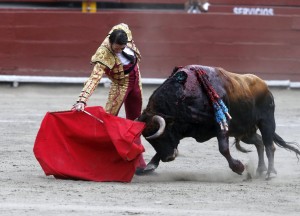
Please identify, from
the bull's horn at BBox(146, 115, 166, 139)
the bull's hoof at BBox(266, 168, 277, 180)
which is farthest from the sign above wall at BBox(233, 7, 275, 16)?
the bull's horn at BBox(146, 115, 166, 139)

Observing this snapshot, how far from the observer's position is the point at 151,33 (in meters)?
12.9

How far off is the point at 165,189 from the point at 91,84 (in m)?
0.94

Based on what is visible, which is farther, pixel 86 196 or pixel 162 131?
pixel 162 131

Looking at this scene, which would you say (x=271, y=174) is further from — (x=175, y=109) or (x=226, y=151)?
(x=175, y=109)

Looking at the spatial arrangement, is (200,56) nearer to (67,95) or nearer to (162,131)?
(67,95)

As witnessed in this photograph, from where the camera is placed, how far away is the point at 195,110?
21.3 feet

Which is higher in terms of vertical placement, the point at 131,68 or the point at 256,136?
the point at 131,68

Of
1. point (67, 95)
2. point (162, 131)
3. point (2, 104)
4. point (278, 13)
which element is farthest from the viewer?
point (278, 13)

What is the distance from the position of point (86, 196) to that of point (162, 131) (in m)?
0.87

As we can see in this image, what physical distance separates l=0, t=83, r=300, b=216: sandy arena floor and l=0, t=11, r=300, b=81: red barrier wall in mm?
3825

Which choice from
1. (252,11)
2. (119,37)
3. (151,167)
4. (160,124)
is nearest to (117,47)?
(119,37)

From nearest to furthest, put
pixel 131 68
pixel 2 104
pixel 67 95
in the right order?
pixel 131 68, pixel 2 104, pixel 67 95

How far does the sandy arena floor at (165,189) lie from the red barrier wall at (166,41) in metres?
3.82

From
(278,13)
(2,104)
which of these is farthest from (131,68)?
(278,13)
